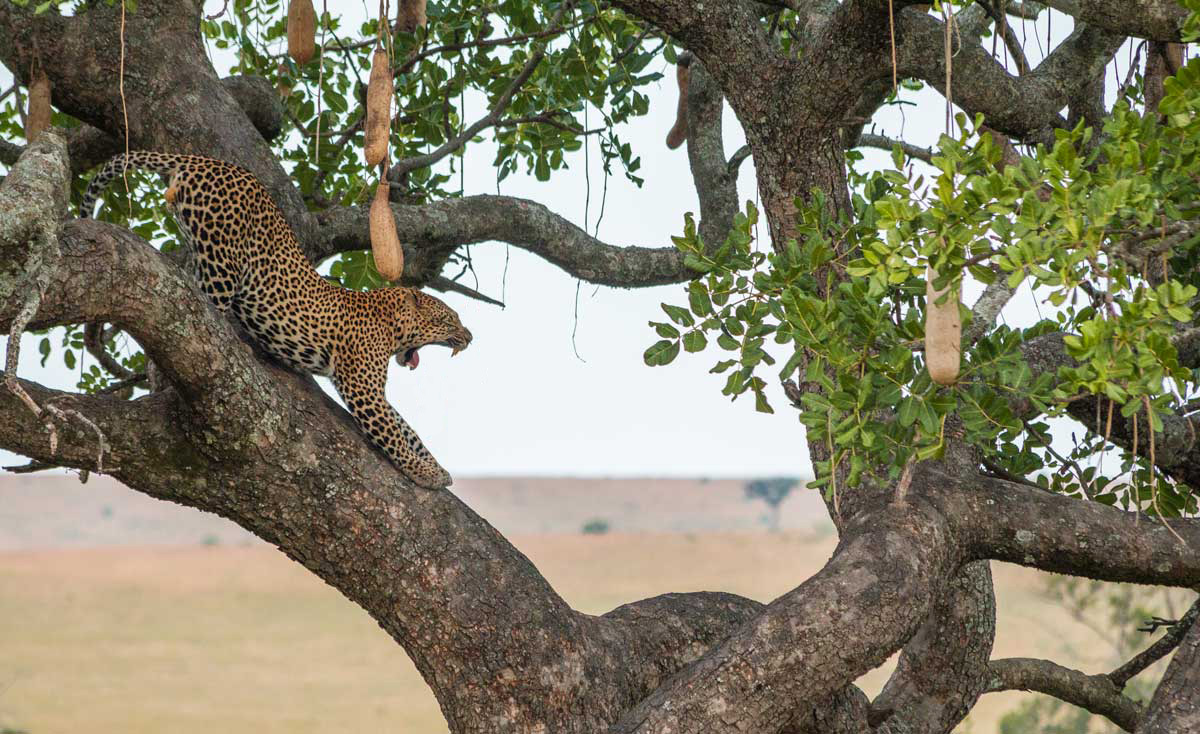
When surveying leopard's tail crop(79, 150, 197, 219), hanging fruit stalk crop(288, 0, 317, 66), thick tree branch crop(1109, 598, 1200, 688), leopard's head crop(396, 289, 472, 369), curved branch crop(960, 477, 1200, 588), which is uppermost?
hanging fruit stalk crop(288, 0, 317, 66)

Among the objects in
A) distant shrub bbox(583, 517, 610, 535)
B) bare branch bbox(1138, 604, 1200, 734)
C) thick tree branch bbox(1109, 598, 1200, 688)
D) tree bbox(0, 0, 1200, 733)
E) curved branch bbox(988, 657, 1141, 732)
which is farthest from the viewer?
distant shrub bbox(583, 517, 610, 535)

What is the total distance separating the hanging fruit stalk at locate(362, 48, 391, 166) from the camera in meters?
Answer: 2.84

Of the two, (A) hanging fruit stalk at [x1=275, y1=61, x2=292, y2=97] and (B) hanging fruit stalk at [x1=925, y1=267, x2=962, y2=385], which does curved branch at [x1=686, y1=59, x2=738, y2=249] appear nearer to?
(A) hanging fruit stalk at [x1=275, y1=61, x2=292, y2=97]

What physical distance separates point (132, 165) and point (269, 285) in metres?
0.50

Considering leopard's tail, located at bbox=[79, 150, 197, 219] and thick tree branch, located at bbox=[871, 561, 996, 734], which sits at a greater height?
leopard's tail, located at bbox=[79, 150, 197, 219]

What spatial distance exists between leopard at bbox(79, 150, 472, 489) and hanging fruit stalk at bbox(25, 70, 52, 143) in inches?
8.9

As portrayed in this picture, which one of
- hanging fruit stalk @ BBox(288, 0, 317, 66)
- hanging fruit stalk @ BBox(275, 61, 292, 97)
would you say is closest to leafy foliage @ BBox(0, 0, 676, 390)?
hanging fruit stalk @ BBox(275, 61, 292, 97)

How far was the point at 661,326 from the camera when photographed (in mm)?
3375

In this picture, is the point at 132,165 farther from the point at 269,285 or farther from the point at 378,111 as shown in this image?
the point at 378,111

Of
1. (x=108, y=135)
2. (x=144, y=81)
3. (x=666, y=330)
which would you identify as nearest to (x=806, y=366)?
(x=666, y=330)

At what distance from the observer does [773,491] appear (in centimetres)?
1503

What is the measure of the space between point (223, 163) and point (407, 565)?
1.24 m

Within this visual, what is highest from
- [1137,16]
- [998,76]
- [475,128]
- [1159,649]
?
[475,128]

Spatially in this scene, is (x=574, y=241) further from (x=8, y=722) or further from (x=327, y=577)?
(x=8, y=722)
